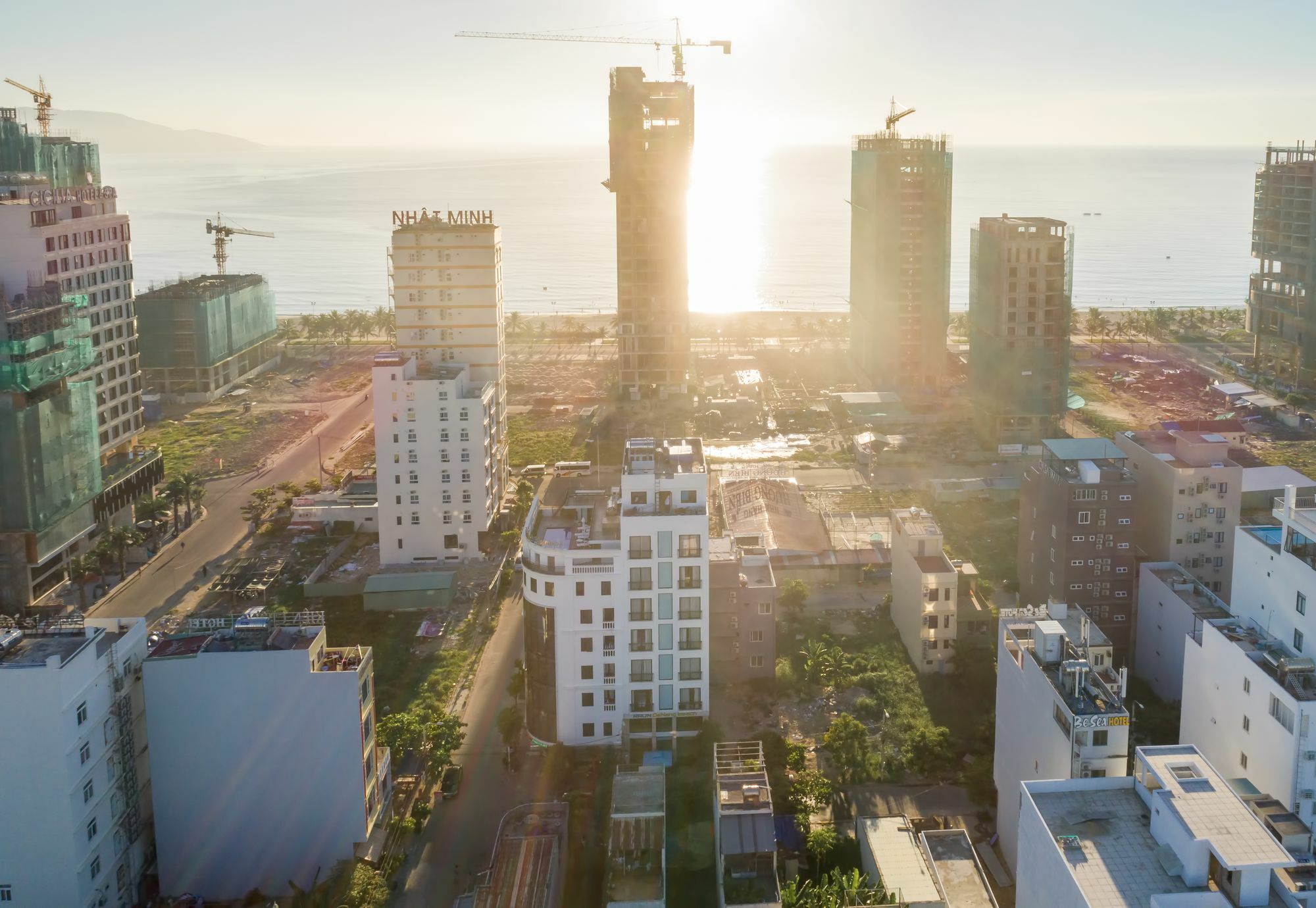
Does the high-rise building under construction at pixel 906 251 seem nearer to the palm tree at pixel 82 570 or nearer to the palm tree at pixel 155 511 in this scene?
the palm tree at pixel 155 511

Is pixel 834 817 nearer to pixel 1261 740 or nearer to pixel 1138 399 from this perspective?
pixel 1261 740

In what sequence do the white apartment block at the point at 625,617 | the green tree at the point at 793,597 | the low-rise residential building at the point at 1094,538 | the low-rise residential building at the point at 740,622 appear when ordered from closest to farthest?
1. the white apartment block at the point at 625,617
2. the low-rise residential building at the point at 740,622
3. the low-rise residential building at the point at 1094,538
4. the green tree at the point at 793,597

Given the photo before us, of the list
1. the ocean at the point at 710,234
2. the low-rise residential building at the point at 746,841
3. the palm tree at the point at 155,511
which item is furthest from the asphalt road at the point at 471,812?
the ocean at the point at 710,234

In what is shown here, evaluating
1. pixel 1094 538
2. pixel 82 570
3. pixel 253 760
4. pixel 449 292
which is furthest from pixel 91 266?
pixel 1094 538

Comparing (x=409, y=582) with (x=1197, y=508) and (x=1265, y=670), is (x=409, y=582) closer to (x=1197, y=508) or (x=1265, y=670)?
(x=1197, y=508)

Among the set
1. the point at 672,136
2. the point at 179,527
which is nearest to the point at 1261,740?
the point at 179,527
